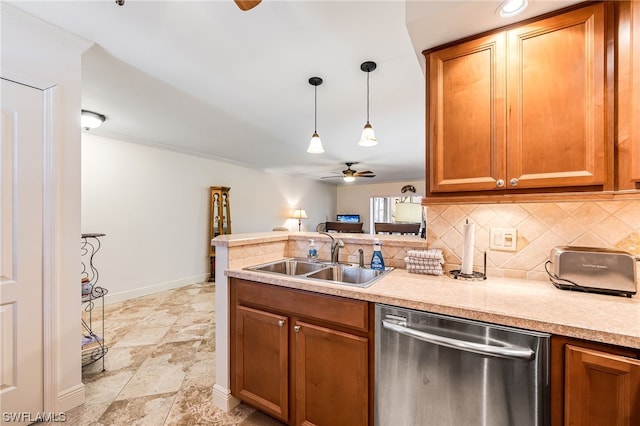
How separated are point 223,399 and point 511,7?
267 centimetres

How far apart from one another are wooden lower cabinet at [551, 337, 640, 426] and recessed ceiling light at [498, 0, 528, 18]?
54.3 inches

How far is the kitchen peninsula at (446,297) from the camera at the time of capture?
90 cm

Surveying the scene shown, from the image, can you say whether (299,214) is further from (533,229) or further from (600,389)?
(600,389)

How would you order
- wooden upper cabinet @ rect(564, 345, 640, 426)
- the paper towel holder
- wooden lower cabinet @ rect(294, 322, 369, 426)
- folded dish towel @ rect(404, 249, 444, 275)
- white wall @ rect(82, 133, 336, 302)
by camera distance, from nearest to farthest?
wooden upper cabinet @ rect(564, 345, 640, 426)
wooden lower cabinet @ rect(294, 322, 369, 426)
the paper towel holder
folded dish towel @ rect(404, 249, 444, 275)
white wall @ rect(82, 133, 336, 302)

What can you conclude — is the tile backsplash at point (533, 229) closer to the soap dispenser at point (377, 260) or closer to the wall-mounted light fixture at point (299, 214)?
the soap dispenser at point (377, 260)

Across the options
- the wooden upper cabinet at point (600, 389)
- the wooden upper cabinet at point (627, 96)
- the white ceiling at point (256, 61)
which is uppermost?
the white ceiling at point (256, 61)

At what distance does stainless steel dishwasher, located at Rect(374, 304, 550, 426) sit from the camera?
943 mm

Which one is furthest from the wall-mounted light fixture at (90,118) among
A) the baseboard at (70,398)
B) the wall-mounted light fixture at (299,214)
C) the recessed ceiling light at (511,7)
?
the wall-mounted light fixture at (299,214)

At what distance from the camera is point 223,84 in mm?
2303

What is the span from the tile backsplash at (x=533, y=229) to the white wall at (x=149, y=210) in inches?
162

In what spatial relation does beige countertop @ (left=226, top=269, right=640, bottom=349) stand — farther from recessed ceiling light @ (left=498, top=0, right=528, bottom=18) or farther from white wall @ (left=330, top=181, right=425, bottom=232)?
white wall @ (left=330, top=181, right=425, bottom=232)

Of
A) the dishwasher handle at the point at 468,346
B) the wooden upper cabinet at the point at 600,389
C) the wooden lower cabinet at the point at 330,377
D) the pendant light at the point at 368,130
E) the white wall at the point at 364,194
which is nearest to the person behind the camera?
the wooden upper cabinet at the point at 600,389

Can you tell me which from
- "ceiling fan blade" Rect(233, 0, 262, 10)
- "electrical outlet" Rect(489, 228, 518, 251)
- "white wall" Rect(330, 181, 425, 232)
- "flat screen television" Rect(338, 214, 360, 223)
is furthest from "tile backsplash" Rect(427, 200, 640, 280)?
"flat screen television" Rect(338, 214, 360, 223)

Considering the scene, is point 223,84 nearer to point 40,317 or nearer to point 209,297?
point 40,317
